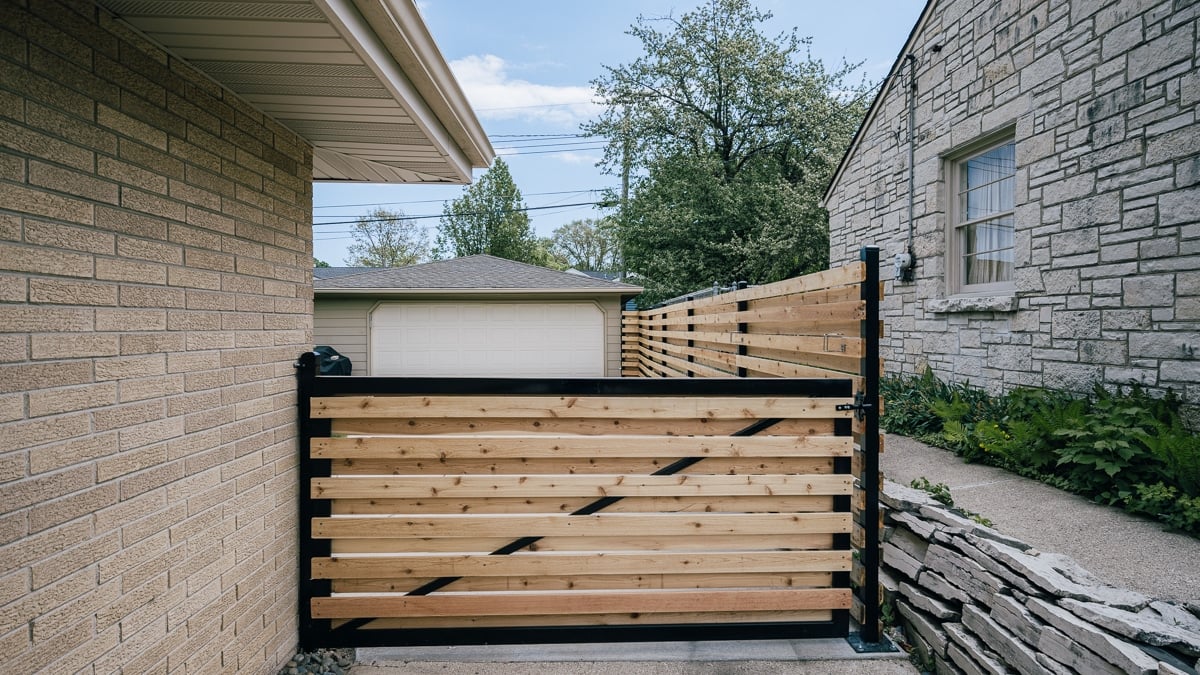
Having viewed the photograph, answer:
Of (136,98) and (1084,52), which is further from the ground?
(1084,52)

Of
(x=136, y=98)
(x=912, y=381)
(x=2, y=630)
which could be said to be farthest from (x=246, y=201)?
(x=912, y=381)

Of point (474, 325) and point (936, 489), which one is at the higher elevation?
point (474, 325)

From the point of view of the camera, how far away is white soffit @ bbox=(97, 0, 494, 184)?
176cm

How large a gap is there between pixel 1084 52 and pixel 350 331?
1094cm

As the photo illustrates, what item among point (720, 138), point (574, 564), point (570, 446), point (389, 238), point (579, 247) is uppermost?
point (720, 138)

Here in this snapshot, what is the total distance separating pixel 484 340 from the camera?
445 inches

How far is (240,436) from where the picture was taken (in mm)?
2439

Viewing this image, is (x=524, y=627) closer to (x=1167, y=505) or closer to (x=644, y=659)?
(x=644, y=659)

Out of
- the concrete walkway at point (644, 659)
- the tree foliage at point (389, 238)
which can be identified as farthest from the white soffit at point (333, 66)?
the tree foliage at point (389, 238)

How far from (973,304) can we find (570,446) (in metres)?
4.25

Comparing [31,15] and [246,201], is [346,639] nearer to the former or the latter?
[246,201]

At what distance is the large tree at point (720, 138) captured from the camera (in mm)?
16719

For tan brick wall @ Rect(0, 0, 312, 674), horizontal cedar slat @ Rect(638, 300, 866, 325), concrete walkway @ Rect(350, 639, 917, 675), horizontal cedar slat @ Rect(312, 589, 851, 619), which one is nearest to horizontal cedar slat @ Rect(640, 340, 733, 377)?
horizontal cedar slat @ Rect(638, 300, 866, 325)

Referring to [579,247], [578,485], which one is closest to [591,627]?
[578,485]
